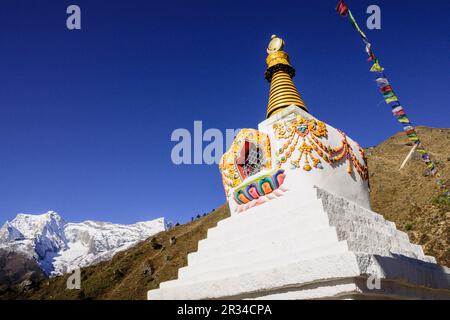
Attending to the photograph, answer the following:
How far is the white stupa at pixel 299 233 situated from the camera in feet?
19.6

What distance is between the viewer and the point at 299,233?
6953mm

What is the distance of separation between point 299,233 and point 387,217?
2242 centimetres

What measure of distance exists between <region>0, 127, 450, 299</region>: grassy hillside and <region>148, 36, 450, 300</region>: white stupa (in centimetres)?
1319

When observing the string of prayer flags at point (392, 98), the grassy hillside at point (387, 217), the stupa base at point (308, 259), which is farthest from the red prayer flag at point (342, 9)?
the grassy hillside at point (387, 217)

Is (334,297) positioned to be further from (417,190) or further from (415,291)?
(417,190)

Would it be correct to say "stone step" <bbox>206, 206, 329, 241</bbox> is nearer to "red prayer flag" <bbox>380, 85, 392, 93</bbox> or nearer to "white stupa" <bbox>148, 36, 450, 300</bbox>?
"white stupa" <bbox>148, 36, 450, 300</bbox>

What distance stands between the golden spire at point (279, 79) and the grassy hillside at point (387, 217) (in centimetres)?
1371

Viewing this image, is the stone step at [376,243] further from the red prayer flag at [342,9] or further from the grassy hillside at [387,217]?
the grassy hillside at [387,217]

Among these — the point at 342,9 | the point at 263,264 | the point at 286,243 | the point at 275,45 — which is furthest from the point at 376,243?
the point at 275,45

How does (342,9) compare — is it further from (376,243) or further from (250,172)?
(376,243)

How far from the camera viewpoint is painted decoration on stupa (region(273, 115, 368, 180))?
8.38 metres
